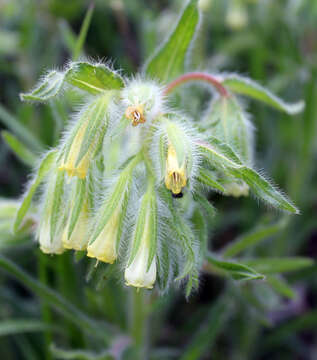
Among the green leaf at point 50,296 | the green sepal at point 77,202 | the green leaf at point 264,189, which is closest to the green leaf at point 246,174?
the green leaf at point 264,189

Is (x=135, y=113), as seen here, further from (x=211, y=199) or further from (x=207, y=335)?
(x=211, y=199)

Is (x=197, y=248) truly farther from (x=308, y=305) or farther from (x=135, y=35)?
(x=135, y=35)

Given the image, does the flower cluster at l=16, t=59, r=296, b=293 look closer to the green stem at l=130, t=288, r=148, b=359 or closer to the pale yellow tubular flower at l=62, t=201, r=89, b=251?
the pale yellow tubular flower at l=62, t=201, r=89, b=251

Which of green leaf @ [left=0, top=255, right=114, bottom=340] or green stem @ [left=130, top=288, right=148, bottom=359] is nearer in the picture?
green leaf @ [left=0, top=255, right=114, bottom=340]

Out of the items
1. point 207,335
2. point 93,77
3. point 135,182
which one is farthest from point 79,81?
point 207,335

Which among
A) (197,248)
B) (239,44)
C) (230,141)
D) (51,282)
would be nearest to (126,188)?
(197,248)

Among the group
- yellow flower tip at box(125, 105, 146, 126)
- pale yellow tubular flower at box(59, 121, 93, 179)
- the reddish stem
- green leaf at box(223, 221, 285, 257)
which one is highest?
the reddish stem

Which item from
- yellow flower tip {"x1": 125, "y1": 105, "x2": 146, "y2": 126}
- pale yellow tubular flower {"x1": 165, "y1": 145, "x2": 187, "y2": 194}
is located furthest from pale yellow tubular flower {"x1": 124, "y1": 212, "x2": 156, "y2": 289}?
yellow flower tip {"x1": 125, "y1": 105, "x2": 146, "y2": 126}
